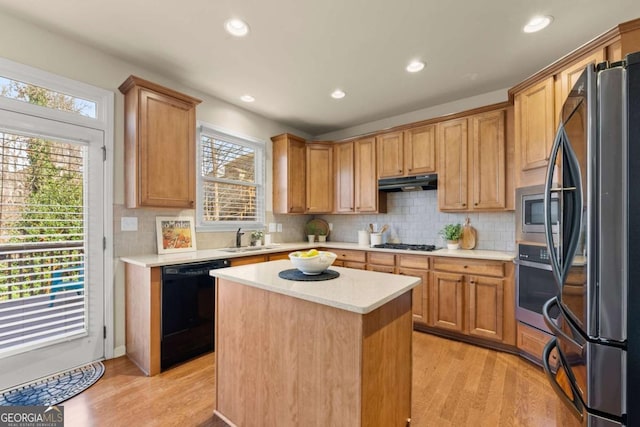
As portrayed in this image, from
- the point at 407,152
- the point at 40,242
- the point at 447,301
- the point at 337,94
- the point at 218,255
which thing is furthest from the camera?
the point at 407,152

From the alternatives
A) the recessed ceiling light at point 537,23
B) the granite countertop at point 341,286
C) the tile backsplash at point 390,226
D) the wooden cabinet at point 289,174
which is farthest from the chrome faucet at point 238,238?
the recessed ceiling light at point 537,23

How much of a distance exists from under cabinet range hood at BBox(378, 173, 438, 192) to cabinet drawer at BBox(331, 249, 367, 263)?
0.94m

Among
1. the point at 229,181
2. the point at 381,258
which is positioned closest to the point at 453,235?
the point at 381,258

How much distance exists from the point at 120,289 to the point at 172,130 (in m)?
1.58

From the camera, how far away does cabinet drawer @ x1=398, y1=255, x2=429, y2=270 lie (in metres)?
3.20

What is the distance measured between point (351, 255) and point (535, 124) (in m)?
2.40

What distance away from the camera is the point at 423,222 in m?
3.83

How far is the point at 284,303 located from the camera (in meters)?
1.46

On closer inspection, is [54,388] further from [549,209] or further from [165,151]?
[549,209]

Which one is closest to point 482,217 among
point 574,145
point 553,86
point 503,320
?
point 503,320

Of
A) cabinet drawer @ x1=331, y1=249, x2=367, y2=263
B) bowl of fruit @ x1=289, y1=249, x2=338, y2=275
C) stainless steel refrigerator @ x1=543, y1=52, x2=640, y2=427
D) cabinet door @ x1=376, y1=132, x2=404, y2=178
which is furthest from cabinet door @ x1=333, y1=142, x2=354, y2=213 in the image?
stainless steel refrigerator @ x1=543, y1=52, x2=640, y2=427

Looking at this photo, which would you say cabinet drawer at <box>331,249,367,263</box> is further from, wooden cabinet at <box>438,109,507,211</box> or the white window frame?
the white window frame

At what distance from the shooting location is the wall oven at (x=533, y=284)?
233 cm

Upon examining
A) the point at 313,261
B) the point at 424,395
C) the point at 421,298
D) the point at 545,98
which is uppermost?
the point at 545,98
